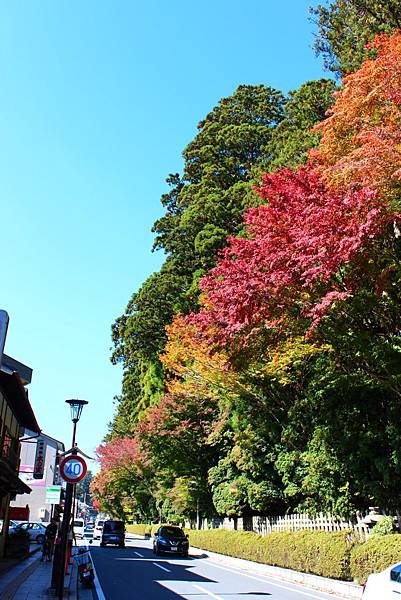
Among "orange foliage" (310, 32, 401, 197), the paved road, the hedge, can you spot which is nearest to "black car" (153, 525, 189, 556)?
the hedge

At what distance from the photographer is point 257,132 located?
134 ft

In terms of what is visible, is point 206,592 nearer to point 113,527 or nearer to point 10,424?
point 10,424

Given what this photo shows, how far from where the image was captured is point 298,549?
16688mm

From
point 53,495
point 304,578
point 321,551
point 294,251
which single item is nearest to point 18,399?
point 53,495

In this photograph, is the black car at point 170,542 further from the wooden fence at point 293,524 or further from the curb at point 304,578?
the wooden fence at point 293,524

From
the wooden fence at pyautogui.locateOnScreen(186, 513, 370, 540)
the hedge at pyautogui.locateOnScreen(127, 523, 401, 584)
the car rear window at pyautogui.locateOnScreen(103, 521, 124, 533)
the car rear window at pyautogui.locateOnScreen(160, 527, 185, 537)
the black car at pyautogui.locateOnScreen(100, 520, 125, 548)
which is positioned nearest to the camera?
the hedge at pyautogui.locateOnScreen(127, 523, 401, 584)

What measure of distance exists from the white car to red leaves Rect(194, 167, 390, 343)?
596 cm

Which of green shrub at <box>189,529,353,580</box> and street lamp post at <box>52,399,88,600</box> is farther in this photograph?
green shrub at <box>189,529,353,580</box>

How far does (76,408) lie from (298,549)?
356 inches

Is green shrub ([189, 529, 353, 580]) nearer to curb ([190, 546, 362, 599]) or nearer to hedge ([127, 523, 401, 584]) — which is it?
hedge ([127, 523, 401, 584])

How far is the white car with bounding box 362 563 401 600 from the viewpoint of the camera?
701cm

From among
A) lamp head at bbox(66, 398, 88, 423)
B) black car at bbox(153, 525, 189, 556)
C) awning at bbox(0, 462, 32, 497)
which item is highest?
lamp head at bbox(66, 398, 88, 423)

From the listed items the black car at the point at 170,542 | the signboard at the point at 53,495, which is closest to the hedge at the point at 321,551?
the black car at the point at 170,542

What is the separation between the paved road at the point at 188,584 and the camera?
489 inches
